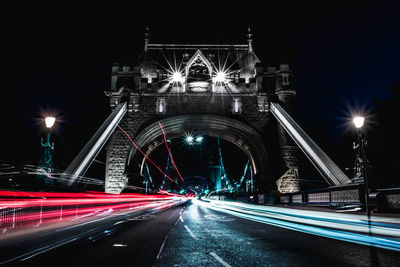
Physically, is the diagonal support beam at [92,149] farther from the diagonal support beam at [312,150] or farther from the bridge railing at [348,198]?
the bridge railing at [348,198]

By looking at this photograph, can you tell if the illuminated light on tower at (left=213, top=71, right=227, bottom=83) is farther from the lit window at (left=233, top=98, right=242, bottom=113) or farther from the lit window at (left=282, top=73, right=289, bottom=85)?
the lit window at (left=282, top=73, right=289, bottom=85)

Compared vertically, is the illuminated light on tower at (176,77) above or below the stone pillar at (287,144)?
above

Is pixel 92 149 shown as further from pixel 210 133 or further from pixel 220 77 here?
pixel 220 77

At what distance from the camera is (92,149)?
22391 mm

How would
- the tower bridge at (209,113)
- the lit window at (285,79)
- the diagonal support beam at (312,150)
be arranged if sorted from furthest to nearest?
the lit window at (285,79) → the tower bridge at (209,113) → the diagonal support beam at (312,150)

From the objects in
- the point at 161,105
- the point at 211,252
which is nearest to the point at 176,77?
the point at 161,105

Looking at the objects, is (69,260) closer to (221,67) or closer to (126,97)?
(126,97)

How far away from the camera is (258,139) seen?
2741 cm

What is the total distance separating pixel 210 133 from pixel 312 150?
11.9 meters

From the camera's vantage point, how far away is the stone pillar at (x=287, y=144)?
25.4 m

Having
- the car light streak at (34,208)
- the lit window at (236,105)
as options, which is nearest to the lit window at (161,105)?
the lit window at (236,105)

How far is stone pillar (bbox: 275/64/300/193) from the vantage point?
25.4m

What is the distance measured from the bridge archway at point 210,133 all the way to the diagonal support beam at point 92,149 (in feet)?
9.11

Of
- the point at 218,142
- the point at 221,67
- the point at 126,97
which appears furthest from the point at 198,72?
the point at 218,142
